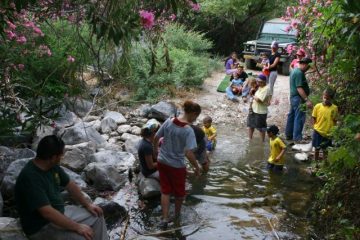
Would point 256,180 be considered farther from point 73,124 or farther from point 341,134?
point 73,124

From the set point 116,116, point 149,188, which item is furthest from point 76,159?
point 116,116

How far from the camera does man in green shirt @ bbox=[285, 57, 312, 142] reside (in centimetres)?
921

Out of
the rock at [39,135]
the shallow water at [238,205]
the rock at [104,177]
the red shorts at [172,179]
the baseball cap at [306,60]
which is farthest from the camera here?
the baseball cap at [306,60]

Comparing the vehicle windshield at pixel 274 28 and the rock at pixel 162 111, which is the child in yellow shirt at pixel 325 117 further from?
the vehicle windshield at pixel 274 28

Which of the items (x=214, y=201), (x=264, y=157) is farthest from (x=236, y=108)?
(x=214, y=201)

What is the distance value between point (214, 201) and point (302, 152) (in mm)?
2951

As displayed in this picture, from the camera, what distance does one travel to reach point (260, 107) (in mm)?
9383

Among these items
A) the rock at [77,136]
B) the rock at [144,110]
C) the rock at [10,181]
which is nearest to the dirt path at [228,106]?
the rock at [144,110]

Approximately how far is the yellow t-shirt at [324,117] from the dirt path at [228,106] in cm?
344

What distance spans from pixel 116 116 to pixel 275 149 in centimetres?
490

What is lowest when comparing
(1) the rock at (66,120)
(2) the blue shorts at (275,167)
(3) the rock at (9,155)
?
(2) the blue shorts at (275,167)

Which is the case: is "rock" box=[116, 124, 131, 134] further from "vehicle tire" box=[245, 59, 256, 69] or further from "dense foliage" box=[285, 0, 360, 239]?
"vehicle tire" box=[245, 59, 256, 69]

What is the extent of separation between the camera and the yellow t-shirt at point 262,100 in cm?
916

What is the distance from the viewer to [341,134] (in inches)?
220
